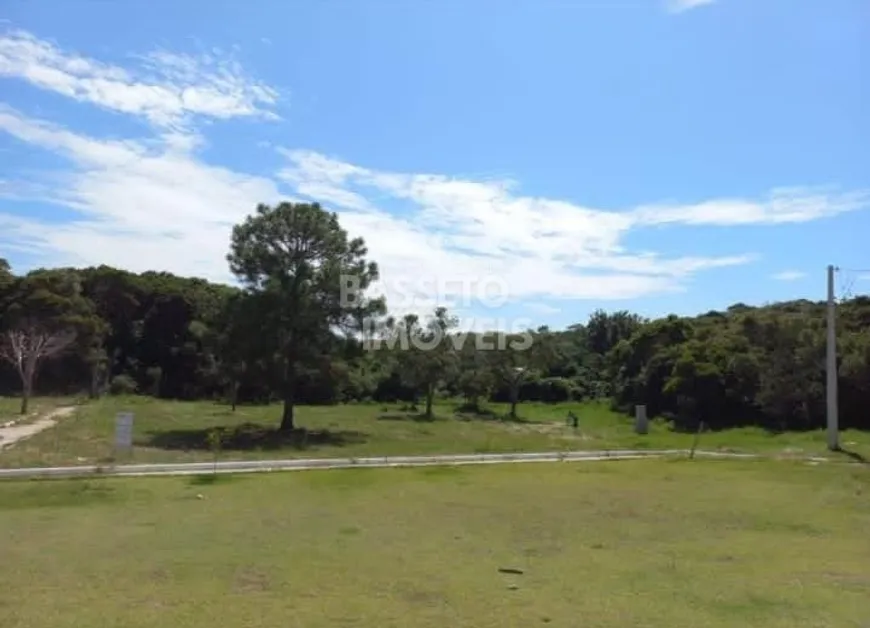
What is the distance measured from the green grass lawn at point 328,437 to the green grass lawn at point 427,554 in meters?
6.93

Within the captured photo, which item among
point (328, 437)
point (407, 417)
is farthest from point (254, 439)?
point (407, 417)

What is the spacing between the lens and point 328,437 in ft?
102

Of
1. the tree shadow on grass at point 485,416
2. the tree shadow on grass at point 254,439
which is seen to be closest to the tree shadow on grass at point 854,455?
the tree shadow on grass at point 254,439

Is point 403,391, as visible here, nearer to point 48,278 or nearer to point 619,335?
point 48,278

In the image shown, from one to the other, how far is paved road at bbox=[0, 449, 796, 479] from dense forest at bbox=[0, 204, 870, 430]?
30.1 feet

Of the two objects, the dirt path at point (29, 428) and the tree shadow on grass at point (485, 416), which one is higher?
the tree shadow on grass at point (485, 416)

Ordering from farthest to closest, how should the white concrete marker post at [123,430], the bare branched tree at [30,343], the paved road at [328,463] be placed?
the bare branched tree at [30,343] → the white concrete marker post at [123,430] → the paved road at [328,463]

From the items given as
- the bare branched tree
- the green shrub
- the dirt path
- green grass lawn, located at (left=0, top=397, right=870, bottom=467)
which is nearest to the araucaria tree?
green grass lawn, located at (left=0, top=397, right=870, bottom=467)

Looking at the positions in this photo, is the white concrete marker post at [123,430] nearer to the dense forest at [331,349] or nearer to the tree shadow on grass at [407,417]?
the dense forest at [331,349]

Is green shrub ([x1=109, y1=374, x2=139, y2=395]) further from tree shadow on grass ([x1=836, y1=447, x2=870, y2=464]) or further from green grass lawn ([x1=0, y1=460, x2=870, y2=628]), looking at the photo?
tree shadow on grass ([x1=836, y1=447, x2=870, y2=464])

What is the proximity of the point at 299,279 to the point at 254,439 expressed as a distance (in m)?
6.63

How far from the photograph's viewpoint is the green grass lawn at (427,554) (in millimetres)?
7336

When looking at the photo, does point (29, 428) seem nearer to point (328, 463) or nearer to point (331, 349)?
point (331, 349)

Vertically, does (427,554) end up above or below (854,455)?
below
